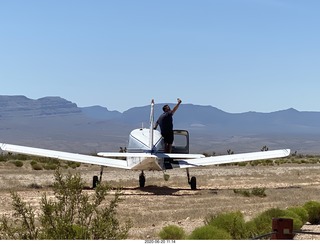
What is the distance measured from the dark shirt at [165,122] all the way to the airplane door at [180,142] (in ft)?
5.12

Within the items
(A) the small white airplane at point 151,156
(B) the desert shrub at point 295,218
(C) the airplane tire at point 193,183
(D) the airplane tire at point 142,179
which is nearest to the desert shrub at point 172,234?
(B) the desert shrub at point 295,218

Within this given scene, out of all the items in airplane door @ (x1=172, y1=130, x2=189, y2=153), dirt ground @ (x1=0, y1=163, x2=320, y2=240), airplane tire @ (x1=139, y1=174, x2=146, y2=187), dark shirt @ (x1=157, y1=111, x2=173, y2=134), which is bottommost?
dirt ground @ (x1=0, y1=163, x2=320, y2=240)

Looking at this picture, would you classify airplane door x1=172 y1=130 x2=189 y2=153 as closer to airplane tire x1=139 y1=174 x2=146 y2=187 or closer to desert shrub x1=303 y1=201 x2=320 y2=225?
airplane tire x1=139 y1=174 x2=146 y2=187

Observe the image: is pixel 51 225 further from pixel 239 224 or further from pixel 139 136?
pixel 139 136

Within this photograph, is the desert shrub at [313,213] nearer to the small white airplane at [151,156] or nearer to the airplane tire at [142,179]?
the small white airplane at [151,156]

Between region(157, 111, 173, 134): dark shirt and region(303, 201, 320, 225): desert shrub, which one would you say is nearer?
region(303, 201, 320, 225): desert shrub

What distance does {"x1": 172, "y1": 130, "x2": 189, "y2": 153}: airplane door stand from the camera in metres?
25.8

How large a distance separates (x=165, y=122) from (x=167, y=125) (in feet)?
0.56

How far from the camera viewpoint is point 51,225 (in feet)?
29.0

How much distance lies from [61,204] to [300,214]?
7.22m

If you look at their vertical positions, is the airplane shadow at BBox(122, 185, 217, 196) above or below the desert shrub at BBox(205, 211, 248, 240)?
below

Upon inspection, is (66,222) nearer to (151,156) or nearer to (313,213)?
(313,213)

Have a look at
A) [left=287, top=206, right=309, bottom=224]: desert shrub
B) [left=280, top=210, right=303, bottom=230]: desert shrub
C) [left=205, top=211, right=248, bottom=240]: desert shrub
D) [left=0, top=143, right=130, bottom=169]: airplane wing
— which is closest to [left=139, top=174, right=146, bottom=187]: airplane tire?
[left=0, top=143, right=130, bottom=169]: airplane wing

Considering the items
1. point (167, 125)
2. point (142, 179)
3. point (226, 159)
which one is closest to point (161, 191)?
point (142, 179)
